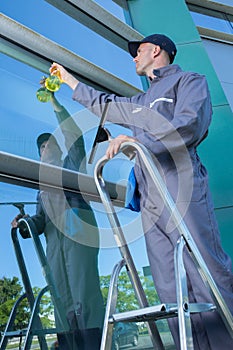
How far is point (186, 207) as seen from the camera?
1.15m

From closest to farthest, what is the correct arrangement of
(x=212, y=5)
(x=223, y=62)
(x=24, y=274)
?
1. (x=24, y=274)
2. (x=223, y=62)
3. (x=212, y=5)

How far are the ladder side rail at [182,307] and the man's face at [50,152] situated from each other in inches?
37.9

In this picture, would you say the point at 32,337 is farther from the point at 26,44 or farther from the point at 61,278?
the point at 26,44

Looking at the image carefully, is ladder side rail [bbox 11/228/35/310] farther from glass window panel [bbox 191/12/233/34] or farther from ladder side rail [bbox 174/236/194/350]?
glass window panel [bbox 191/12/233/34]

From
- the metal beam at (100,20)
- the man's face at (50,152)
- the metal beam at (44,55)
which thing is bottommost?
the man's face at (50,152)

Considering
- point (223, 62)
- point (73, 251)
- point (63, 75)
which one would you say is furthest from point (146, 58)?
point (223, 62)

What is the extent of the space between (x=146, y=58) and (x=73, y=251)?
932mm

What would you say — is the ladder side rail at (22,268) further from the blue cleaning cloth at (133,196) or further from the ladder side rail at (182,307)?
the ladder side rail at (182,307)

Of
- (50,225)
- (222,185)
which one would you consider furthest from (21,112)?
(222,185)

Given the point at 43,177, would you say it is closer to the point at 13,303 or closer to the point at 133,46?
the point at 13,303

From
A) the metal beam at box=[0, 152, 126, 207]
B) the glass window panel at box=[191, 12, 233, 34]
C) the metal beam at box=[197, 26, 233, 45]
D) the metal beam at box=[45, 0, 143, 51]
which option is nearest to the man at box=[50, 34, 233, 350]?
the metal beam at box=[0, 152, 126, 207]

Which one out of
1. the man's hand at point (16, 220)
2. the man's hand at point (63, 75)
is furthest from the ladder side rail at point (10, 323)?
the man's hand at point (63, 75)

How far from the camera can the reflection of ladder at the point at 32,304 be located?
131 cm

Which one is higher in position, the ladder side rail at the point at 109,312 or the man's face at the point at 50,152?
the man's face at the point at 50,152
